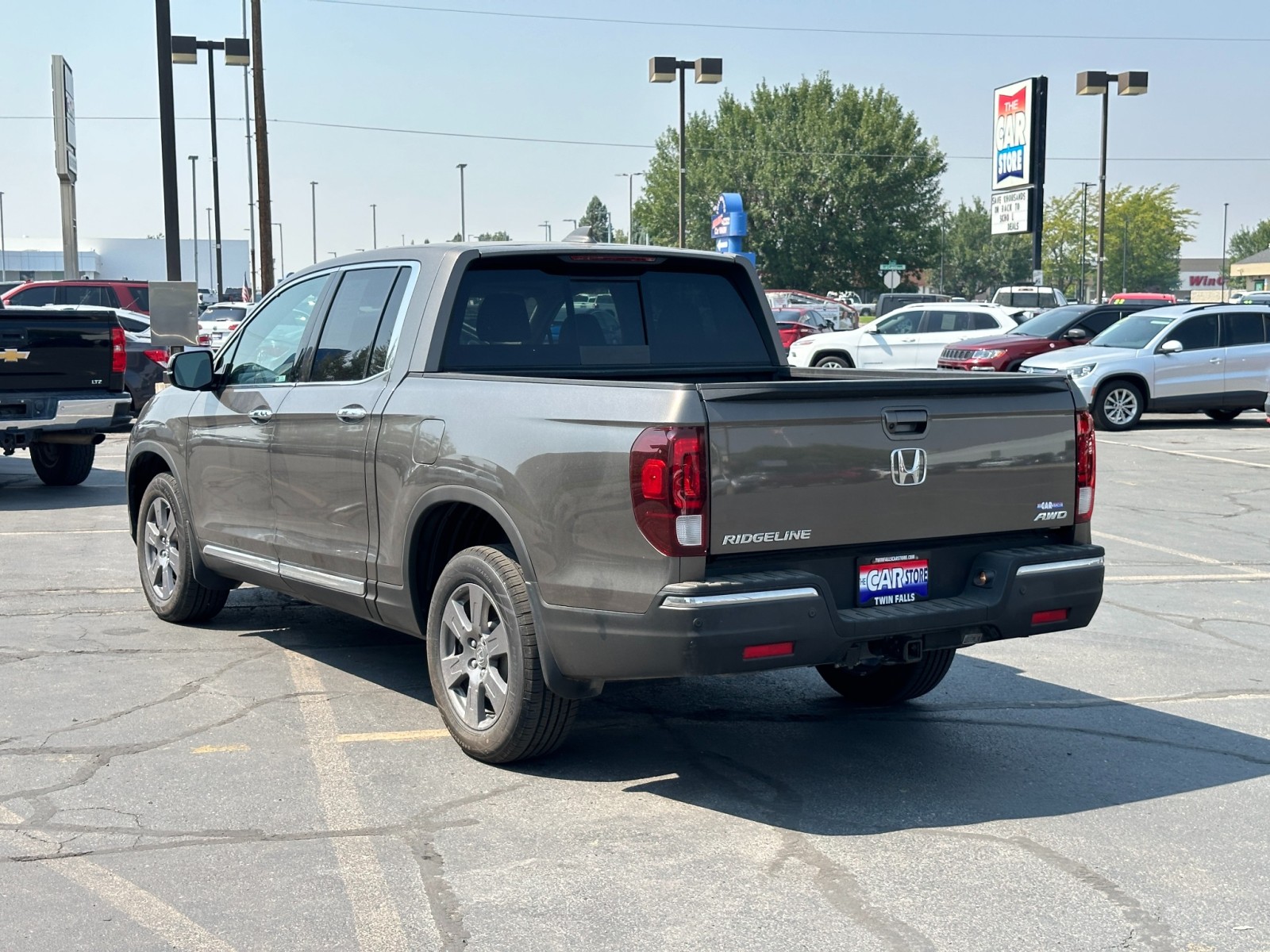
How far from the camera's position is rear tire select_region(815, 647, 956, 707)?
6102mm

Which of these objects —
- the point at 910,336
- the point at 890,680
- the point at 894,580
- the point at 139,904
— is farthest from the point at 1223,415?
the point at 139,904

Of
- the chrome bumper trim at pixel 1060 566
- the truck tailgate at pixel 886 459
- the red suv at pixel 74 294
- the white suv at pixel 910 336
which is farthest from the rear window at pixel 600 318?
the red suv at pixel 74 294

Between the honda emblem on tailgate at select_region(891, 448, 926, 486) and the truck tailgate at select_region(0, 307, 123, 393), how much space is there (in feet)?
32.1

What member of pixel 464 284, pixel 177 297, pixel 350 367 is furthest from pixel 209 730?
pixel 177 297

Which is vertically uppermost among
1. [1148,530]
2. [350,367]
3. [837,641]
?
[350,367]

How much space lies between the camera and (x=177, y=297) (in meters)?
22.2

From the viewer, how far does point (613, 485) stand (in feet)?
15.1

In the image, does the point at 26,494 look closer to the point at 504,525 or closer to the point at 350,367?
the point at 350,367

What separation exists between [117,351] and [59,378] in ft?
2.04

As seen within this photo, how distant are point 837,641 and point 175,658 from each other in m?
3.65

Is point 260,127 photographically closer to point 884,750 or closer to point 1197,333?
point 1197,333

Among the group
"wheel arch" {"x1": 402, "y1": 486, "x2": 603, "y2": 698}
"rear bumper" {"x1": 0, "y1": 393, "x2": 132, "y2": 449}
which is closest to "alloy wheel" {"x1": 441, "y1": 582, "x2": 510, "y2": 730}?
"wheel arch" {"x1": 402, "y1": 486, "x2": 603, "y2": 698}

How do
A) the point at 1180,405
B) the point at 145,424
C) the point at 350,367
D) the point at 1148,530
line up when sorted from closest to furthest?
the point at 350,367 → the point at 145,424 → the point at 1148,530 → the point at 1180,405

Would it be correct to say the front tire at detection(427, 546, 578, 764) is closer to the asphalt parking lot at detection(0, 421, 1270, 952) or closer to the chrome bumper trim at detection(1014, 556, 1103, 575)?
the asphalt parking lot at detection(0, 421, 1270, 952)
